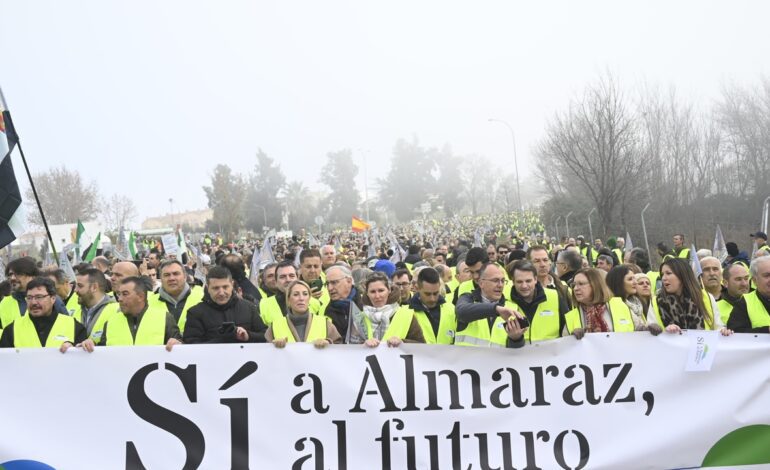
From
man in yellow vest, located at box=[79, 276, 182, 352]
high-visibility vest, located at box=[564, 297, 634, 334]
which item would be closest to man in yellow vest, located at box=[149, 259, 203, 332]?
man in yellow vest, located at box=[79, 276, 182, 352]

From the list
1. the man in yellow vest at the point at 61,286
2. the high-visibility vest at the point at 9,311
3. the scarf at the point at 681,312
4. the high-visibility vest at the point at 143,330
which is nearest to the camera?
the scarf at the point at 681,312

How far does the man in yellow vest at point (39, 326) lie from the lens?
6395 millimetres

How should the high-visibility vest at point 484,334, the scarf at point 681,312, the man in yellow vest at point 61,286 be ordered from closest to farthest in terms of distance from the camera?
1. the high-visibility vest at point 484,334
2. the scarf at point 681,312
3. the man in yellow vest at point 61,286

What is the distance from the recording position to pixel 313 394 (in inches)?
222

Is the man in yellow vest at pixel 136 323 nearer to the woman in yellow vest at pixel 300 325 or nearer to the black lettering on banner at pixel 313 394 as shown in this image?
the woman in yellow vest at pixel 300 325

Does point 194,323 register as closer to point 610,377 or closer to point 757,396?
point 610,377

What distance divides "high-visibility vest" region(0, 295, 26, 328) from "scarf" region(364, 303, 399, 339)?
4009mm

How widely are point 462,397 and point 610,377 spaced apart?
1061 millimetres

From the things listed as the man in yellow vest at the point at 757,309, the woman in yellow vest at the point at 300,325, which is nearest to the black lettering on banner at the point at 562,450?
the man in yellow vest at the point at 757,309

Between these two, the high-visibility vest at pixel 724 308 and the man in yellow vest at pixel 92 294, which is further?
the man in yellow vest at pixel 92 294

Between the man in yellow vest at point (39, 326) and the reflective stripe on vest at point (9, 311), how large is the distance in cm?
187

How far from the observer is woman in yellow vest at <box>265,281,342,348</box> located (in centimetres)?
611

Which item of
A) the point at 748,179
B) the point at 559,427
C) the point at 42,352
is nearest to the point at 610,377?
the point at 559,427

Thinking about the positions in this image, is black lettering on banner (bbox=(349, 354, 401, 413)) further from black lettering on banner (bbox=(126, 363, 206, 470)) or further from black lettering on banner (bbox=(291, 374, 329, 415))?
black lettering on banner (bbox=(126, 363, 206, 470))
